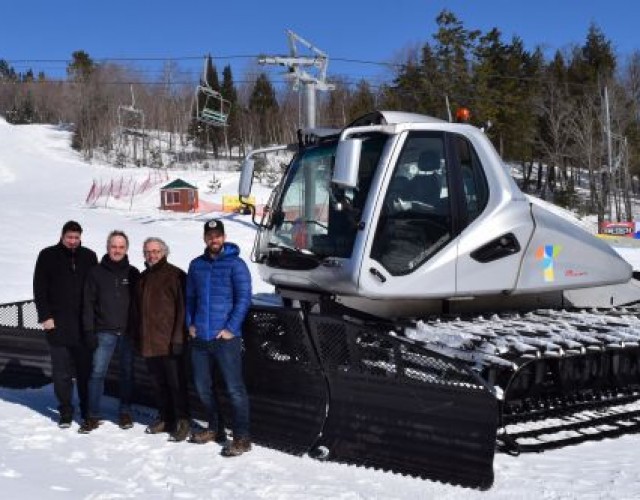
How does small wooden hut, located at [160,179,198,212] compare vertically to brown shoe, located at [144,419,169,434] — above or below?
above

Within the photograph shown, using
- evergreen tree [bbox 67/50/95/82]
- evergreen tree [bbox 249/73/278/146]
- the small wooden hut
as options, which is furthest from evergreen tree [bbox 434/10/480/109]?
evergreen tree [bbox 67/50/95/82]

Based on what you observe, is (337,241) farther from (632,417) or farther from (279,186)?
(632,417)

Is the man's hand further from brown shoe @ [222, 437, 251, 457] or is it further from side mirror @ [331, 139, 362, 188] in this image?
side mirror @ [331, 139, 362, 188]

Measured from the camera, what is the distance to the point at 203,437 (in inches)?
233

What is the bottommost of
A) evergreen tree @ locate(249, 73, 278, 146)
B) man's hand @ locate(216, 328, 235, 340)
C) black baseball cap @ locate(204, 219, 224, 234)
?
man's hand @ locate(216, 328, 235, 340)

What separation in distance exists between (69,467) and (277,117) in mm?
75681

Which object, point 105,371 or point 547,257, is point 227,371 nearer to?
point 105,371

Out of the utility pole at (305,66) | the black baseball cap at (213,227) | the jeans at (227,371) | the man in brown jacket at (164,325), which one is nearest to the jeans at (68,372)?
the man in brown jacket at (164,325)

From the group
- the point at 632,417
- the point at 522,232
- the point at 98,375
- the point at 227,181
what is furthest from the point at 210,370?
the point at 227,181

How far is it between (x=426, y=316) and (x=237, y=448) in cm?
196

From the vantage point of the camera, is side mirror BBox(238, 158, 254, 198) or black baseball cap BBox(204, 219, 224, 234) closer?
black baseball cap BBox(204, 219, 224, 234)

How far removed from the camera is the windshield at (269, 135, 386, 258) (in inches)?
245

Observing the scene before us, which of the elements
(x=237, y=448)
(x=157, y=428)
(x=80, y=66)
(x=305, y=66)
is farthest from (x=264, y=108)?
(x=237, y=448)

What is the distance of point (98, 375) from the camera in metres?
6.36
